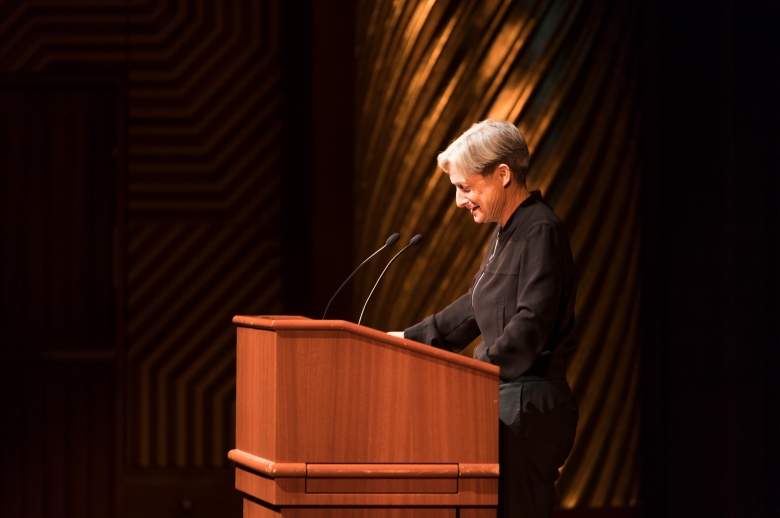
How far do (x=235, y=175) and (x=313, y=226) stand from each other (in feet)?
1.69

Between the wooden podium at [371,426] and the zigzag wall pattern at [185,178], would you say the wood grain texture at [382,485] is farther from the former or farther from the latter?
the zigzag wall pattern at [185,178]

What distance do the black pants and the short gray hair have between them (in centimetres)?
51

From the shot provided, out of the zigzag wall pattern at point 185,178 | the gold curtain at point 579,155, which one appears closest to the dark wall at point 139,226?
the zigzag wall pattern at point 185,178

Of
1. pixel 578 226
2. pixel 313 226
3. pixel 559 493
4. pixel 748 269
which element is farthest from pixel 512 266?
pixel 313 226

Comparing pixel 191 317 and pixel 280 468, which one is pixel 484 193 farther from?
pixel 191 317

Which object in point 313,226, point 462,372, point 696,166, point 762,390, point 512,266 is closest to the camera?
point 462,372

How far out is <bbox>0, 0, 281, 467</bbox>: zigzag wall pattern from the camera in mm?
4215

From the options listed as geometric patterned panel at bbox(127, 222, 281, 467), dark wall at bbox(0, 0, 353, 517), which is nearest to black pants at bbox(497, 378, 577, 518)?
dark wall at bbox(0, 0, 353, 517)

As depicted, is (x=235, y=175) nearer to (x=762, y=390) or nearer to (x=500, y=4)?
(x=500, y=4)

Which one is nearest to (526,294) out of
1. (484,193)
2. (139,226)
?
(484,193)

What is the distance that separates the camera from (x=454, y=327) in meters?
2.24

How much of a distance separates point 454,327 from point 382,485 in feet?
2.11

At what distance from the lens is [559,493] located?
3.08 meters

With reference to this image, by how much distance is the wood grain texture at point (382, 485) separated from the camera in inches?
65.9
